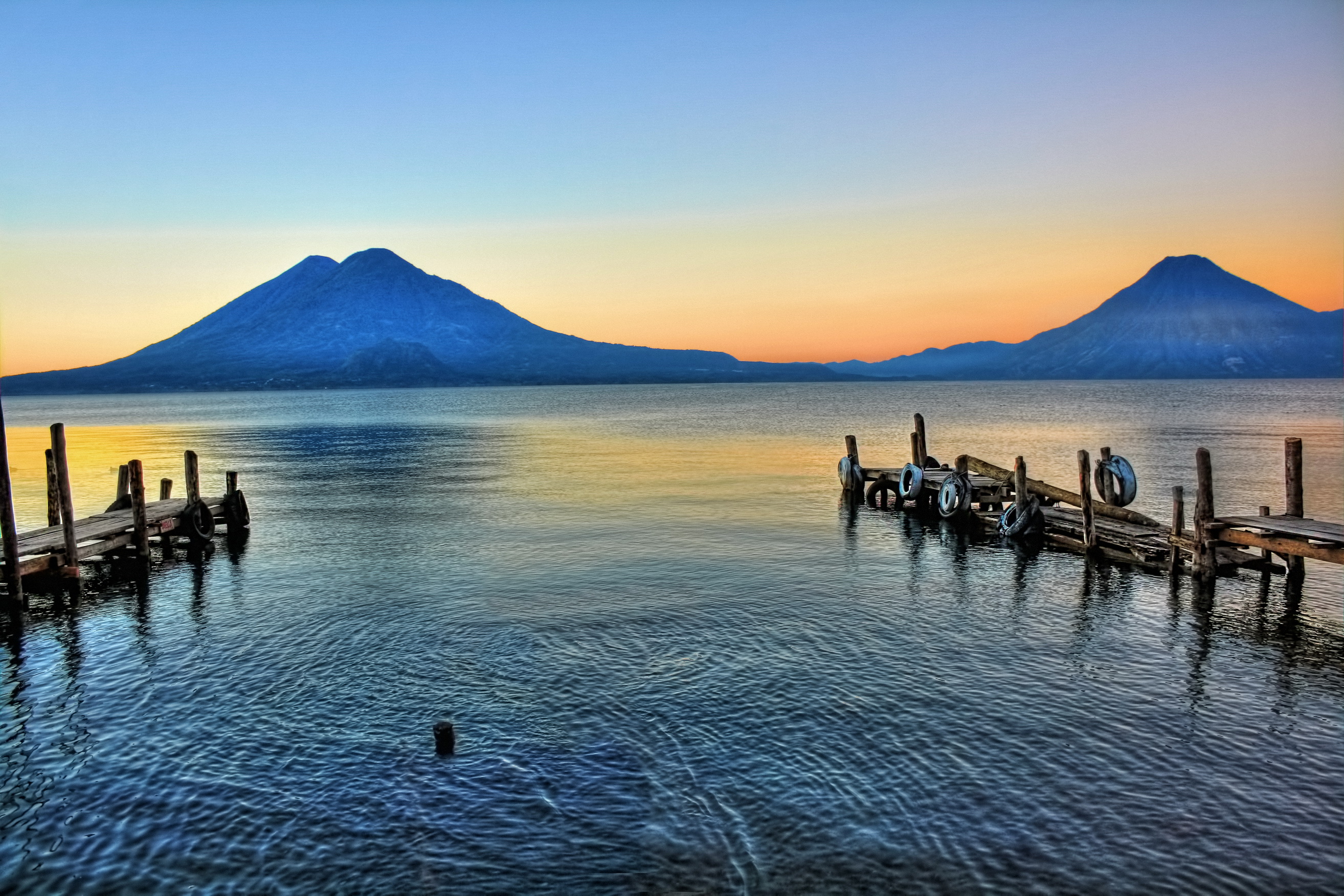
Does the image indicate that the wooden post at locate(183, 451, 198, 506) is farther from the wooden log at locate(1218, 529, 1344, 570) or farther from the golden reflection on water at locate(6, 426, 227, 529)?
the wooden log at locate(1218, 529, 1344, 570)

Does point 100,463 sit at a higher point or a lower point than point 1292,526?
higher

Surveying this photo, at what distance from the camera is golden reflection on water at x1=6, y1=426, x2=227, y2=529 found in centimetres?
4516

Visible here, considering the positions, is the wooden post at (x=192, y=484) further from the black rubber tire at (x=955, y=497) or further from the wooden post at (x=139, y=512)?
the black rubber tire at (x=955, y=497)

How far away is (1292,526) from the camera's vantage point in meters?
22.7

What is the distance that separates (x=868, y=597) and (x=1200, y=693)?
9268 millimetres

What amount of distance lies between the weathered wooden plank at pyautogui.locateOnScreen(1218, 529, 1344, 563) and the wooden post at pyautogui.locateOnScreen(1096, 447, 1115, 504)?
8.90 meters

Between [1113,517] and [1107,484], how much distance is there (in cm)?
380

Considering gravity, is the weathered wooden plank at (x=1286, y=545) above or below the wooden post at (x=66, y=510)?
below

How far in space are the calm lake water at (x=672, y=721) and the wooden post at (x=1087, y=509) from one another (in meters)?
0.94

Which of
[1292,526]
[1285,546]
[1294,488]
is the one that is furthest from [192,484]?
[1294,488]

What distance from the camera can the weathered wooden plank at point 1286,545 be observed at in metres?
20.8

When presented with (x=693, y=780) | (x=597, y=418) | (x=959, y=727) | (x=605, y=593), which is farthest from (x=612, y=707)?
(x=597, y=418)

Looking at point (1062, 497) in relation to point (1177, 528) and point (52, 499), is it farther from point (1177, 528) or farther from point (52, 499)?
point (52, 499)

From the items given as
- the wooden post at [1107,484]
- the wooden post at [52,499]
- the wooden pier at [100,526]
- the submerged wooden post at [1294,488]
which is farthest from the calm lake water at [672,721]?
the wooden post at [52,499]
